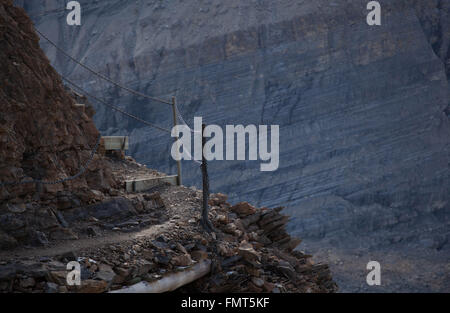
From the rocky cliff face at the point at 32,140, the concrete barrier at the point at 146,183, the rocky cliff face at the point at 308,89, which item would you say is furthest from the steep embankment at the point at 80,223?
the rocky cliff face at the point at 308,89

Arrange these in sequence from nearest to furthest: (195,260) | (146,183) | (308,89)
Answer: (195,260) → (146,183) → (308,89)

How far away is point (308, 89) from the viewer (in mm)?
39688

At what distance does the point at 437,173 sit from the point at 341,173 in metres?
7.26

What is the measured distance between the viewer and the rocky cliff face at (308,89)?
3697 centimetres

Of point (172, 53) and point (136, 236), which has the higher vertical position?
point (172, 53)

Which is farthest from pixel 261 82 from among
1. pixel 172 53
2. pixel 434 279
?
pixel 434 279

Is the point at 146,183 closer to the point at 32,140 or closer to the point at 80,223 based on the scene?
the point at 80,223

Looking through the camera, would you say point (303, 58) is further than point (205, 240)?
Yes

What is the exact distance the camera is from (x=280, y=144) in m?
38.4

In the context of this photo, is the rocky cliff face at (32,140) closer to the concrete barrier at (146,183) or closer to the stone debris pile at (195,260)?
the concrete barrier at (146,183)

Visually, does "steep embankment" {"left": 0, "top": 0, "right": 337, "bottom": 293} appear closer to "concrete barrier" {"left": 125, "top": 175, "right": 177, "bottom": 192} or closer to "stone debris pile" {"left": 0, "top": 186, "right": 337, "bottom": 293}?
"stone debris pile" {"left": 0, "top": 186, "right": 337, "bottom": 293}

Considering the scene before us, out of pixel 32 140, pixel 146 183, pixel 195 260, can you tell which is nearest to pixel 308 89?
pixel 146 183
